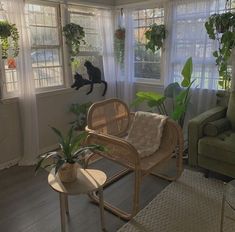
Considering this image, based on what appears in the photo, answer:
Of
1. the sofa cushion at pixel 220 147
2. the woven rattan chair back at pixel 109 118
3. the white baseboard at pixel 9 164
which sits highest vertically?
the woven rattan chair back at pixel 109 118

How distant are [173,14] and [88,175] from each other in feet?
8.44

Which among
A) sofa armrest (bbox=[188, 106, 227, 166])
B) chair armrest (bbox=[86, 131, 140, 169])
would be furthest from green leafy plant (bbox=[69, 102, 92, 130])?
sofa armrest (bbox=[188, 106, 227, 166])

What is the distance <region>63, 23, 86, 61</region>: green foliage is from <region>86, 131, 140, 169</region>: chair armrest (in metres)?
1.63

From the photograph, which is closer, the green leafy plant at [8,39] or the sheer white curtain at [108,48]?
the green leafy plant at [8,39]

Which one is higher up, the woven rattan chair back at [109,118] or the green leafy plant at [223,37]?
the green leafy plant at [223,37]

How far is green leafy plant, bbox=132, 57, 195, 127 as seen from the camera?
9.63 ft

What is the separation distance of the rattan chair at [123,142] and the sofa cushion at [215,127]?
37 cm

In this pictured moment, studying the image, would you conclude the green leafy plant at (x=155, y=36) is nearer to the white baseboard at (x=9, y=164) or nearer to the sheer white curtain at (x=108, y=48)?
the sheer white curtain at (x=108, y=48)

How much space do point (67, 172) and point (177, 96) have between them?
184 centimetres

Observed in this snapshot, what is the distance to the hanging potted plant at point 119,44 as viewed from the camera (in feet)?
12.7

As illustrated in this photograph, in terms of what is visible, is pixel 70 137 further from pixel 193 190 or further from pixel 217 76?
pixel 217 76

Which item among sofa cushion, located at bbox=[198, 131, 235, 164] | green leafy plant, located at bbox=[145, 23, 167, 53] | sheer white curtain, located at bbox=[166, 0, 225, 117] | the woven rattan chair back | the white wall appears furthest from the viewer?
green leafy plant, located at bbox=[145, 23, 167, 53]

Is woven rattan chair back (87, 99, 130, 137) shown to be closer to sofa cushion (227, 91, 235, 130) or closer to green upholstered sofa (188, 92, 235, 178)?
green upholstered sofa (188, 92, 235, 178)

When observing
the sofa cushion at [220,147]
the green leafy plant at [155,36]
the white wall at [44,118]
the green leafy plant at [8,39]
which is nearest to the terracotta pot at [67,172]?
the sofa cushion at [220,147]
